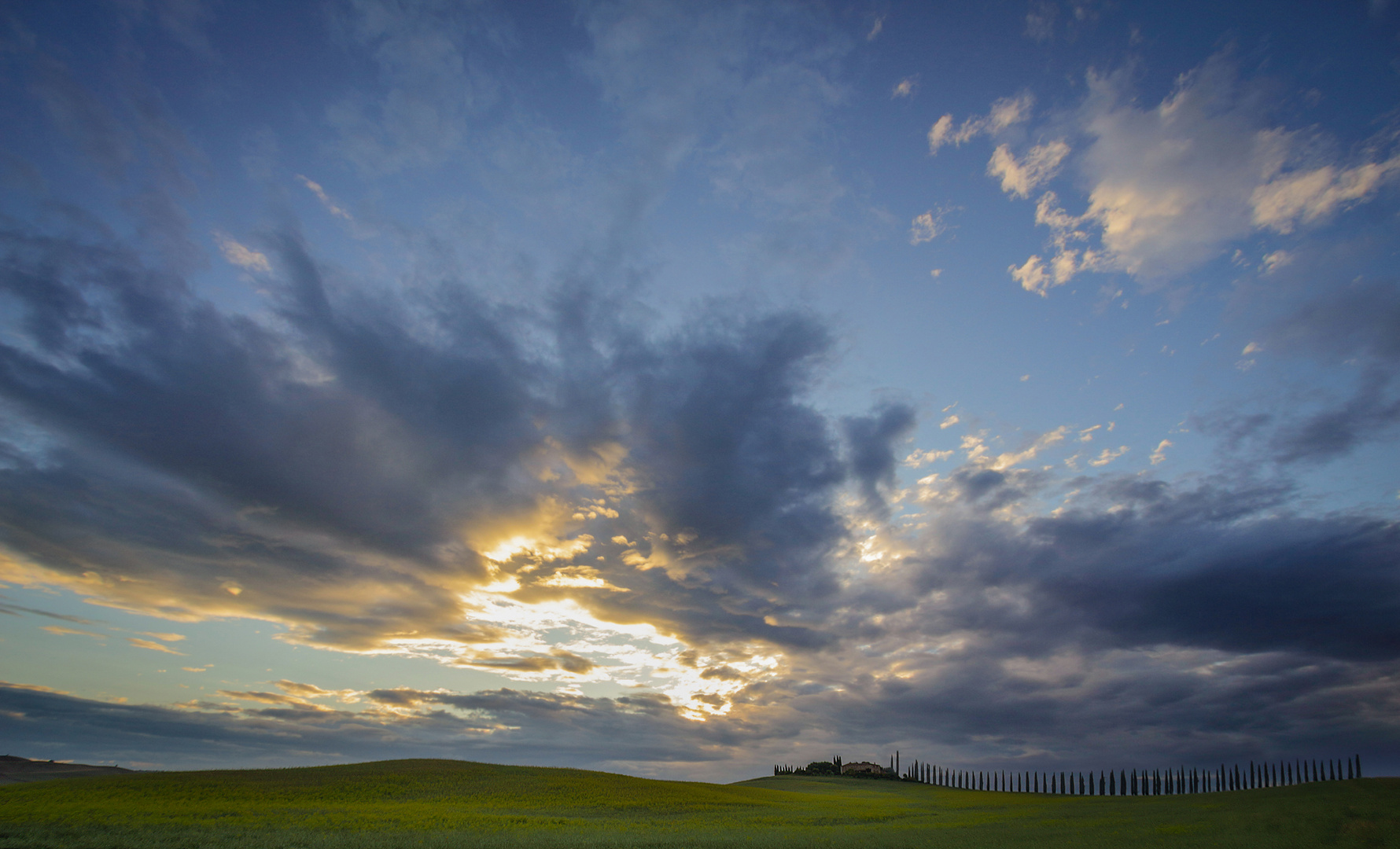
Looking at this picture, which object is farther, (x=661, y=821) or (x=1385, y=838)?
(x=661, y=821)

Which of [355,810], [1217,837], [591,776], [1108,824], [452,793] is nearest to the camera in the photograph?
[1217,837]

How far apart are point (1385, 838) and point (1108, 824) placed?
1419 cm

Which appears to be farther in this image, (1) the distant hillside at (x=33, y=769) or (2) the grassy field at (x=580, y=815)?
(1) the distant hillside at (x=33, y=769)

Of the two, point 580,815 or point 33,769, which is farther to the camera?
point 33,769

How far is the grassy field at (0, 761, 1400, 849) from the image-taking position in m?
27.8

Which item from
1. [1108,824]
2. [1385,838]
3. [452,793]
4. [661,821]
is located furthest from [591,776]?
[1385,838]

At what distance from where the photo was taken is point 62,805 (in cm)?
4012

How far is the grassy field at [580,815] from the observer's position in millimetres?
27766

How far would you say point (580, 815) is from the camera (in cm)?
4603

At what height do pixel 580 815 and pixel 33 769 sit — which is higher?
pixel 580 815

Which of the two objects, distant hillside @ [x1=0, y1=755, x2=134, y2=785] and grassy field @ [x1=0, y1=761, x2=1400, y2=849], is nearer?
grassy field @ [x1=0, y1=761, x2=1400, y2=849]

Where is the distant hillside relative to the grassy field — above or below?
below

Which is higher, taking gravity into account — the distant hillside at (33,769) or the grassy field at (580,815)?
the grassy field at (580,815)

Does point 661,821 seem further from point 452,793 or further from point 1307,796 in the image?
point 1307,796
